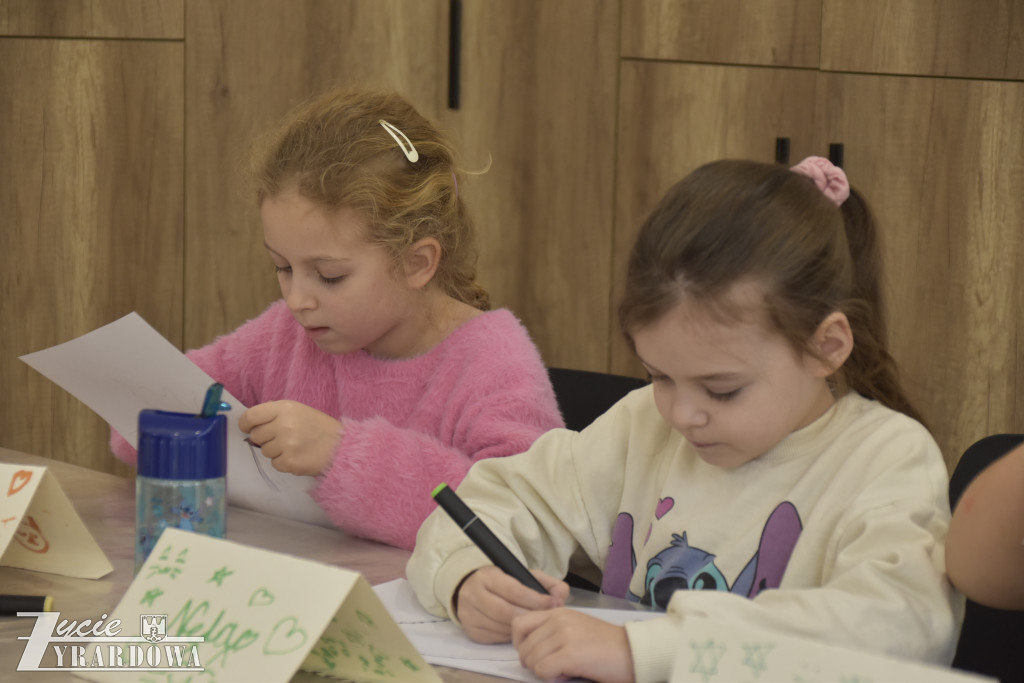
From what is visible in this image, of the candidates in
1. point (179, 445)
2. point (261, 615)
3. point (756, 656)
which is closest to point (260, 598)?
point (261, 615)

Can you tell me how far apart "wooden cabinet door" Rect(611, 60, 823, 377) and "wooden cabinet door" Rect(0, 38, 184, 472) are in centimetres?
84

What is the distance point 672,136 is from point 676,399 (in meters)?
1.46

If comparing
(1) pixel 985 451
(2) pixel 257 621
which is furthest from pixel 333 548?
(1) pixel 985 451

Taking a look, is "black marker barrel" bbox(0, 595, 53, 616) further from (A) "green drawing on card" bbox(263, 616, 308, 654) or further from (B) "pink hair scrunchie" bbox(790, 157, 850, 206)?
(B) "pink hair scrunchie" bbox(790, 157, 850, 206)

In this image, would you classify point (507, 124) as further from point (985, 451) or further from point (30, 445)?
point (985, 451)

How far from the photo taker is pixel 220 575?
730 millimetres

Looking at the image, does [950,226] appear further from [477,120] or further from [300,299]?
[300,299]

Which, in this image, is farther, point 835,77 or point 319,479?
point 835,77

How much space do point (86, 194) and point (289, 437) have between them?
1.32m

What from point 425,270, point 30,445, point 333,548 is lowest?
point 30,445

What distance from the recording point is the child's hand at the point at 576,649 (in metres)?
0.76

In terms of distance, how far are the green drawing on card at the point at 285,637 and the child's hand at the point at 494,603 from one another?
0.68 feet

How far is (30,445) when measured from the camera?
2389 mm

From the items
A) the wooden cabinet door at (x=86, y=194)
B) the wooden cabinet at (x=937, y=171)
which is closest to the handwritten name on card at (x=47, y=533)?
the wooden cabinet door at (x=86, y=194)
